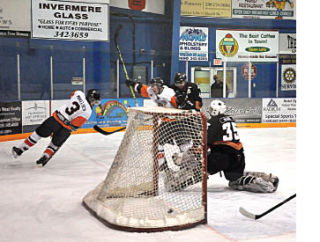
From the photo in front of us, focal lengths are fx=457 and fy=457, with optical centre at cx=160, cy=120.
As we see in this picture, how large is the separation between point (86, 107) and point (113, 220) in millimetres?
2690

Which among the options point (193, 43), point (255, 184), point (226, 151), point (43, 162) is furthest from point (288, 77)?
point (226, 151)

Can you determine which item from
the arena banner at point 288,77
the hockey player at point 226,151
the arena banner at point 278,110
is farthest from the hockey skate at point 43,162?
the arena banner at point 288,77

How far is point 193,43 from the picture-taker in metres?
11.9

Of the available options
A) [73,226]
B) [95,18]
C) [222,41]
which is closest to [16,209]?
[73,226]

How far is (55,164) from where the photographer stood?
18.4 ft

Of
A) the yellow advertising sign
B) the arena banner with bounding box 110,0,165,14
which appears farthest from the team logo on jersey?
the arena banner with bounding box 110,0,165,14

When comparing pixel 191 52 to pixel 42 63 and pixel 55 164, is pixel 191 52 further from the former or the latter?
pixel 55 164

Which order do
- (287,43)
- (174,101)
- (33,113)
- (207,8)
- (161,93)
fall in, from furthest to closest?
1. (287,43)
2. (207,8)
3. (33,113)
4. (161,93)
5. (174,101)

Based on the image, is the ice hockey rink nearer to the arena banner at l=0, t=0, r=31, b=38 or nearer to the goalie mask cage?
the goalie mask cage

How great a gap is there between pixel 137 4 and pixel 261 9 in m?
3.55

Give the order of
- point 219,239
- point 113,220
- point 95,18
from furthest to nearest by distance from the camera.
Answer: point 95,18 < point 113,220 < point 219,239

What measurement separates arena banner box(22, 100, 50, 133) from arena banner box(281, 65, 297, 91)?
6484mm

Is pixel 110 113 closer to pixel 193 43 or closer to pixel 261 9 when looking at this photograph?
pixel 193 43

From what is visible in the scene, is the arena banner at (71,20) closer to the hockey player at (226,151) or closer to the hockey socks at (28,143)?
the hockey socks at (28,143)
